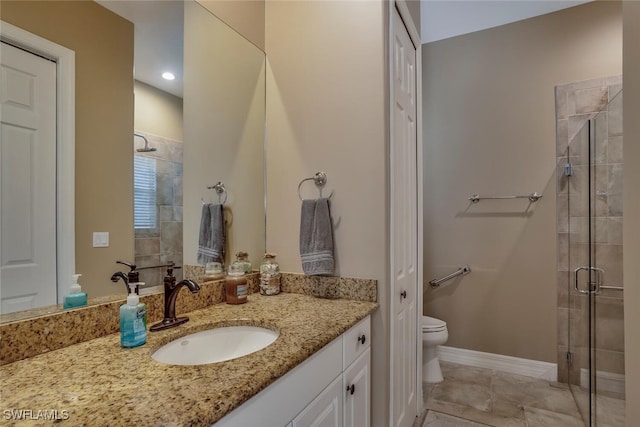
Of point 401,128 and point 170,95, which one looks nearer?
point 170,95

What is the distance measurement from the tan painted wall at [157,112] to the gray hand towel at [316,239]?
66 cm

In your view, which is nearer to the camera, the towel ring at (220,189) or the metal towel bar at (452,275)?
the towel ring at (220,189)

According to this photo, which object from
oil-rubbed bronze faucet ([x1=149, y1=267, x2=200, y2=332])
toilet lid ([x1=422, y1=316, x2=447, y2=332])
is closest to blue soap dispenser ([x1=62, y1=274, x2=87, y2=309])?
oil-rubbed bronze faucet ([x1=149, y1=267, x2=200, y2=332])

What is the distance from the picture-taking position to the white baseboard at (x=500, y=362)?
101 inches

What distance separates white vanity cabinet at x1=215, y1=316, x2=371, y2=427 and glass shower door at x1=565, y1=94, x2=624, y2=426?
4.16 ft

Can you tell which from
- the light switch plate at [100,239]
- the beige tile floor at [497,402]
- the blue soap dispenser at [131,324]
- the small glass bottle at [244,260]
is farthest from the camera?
the beige tile floor at [497,402]

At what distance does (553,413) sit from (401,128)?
209 cm

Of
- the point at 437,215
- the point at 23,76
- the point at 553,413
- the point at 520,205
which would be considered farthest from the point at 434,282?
the point at 23,76

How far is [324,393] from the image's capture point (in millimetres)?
1077

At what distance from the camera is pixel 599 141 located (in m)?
1.97

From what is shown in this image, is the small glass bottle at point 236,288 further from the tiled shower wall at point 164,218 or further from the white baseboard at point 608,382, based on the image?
the white baseboard at point 608,382

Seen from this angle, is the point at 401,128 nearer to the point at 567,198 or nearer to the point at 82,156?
the point at 82,156

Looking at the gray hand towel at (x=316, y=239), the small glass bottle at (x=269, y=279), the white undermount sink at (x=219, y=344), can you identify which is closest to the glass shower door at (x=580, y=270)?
the gray hand towel at (x=316, y=239)

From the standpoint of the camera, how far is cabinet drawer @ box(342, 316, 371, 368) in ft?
4.06
